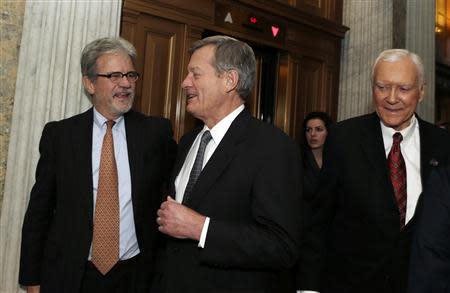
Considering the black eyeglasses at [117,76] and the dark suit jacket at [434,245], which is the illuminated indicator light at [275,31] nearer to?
the black eyeglasses at [117,76]

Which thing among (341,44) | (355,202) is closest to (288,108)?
(341,44)

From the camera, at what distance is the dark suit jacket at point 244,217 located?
148cm

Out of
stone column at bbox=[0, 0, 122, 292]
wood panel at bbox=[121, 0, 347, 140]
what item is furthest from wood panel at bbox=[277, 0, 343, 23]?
stone column at bbox=[0, 0, 122, 292]

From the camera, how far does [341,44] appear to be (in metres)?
5.30

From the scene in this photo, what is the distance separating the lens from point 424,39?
555cm

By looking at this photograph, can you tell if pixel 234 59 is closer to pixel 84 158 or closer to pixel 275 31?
pixel 84 158

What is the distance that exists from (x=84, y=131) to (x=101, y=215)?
1.34 ft

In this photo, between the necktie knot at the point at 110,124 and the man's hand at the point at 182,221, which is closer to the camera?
the man's hand at the point at 182,221

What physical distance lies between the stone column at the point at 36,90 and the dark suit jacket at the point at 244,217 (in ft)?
4.70

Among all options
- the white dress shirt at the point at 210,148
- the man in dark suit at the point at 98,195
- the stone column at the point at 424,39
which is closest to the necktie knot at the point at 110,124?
the man in dark suit at the point at 98,195

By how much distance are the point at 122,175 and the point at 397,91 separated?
1268mm

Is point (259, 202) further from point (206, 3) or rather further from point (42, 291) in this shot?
point (206, 3)

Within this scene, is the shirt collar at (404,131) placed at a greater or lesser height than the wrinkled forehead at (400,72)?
lesser

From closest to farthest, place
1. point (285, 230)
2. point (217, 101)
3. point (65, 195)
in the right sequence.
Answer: point (285, 230)
point (217, 101)
point (65, 195)
